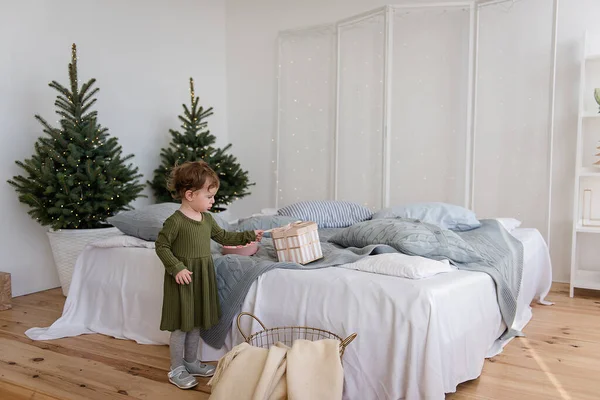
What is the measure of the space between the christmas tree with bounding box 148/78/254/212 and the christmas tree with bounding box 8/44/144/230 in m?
0.77

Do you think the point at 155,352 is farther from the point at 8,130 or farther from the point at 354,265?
the point at 8,130

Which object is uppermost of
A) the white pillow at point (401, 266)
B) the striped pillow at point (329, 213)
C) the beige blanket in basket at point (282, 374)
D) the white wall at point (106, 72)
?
the white wall at point (106, 72)

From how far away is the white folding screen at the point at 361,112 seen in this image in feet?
14.4

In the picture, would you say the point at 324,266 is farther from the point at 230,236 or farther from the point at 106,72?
the point at 106,72

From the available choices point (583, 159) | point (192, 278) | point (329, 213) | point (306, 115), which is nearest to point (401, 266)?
point (192, 278)

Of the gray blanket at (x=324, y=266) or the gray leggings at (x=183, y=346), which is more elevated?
the gray blanket at (x=324, y=266)

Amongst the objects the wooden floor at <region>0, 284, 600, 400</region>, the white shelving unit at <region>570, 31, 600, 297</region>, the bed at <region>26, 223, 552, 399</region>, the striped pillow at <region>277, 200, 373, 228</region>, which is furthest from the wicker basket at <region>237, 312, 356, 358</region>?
the white shelving unit at <region>570, 31, 600, 297</region>

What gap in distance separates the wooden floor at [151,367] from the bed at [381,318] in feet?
0.29

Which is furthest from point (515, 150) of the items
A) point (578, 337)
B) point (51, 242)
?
point (51, 242)

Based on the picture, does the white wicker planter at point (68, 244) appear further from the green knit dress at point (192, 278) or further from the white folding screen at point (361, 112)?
the white folding screen at point (361, 112)

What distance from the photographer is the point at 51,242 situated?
3.54 metres

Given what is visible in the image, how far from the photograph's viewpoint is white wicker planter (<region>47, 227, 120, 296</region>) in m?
3.42

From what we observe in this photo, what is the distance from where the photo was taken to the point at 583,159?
3834 mm

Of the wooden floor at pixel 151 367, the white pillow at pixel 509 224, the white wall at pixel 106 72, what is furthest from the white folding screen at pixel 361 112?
the wooden floor at pixel 151 367
